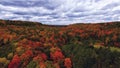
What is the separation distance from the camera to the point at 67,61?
306 ft

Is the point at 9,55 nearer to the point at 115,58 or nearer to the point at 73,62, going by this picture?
the point at 73,62

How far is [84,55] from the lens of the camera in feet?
323

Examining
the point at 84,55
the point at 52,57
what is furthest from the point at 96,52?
the point at 52,57

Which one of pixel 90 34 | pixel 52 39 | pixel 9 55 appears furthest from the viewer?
pixel 90 34

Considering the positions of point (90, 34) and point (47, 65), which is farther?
point (90, 34)

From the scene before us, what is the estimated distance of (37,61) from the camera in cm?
8731

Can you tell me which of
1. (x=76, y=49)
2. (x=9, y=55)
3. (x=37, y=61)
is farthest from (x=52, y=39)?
(x=37, y=61)

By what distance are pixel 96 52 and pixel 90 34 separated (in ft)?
226

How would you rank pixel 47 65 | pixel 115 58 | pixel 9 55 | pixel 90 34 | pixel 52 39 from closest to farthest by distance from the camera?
pixel 47 65, pixel 115 58, pixel 9 55, pixel 52 39, pixel 90 34

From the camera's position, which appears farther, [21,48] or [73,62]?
[21,48]

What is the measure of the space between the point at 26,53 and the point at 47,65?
17.8 metres

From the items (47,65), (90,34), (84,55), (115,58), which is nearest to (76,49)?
(84,55)

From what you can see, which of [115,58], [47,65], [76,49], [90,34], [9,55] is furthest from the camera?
[90,34]

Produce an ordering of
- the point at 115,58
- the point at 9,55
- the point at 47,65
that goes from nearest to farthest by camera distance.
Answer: the point at 47,65 → the point at 115,58 → the point at 9,55
